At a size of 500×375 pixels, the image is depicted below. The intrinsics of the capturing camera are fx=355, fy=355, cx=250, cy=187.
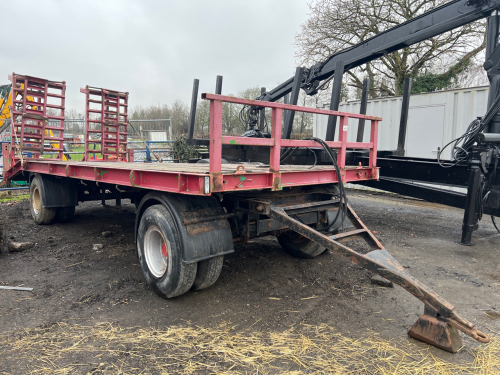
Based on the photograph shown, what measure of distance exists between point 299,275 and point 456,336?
1842 millimetres

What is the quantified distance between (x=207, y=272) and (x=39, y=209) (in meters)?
4.98

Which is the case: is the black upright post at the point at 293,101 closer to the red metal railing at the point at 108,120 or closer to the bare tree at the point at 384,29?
the red metal railing at the point at 108,120

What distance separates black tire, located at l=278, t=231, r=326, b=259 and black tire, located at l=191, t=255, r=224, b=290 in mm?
1378

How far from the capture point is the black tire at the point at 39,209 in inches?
261

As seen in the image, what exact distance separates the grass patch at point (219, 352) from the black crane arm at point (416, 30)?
4.58 m

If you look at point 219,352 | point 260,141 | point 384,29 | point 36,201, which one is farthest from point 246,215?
point 384,29

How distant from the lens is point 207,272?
3531 mm

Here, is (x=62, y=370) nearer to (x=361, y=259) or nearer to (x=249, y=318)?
(x=249, y=318)

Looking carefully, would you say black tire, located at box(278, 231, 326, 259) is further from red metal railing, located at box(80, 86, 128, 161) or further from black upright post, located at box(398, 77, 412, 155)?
red metal railing, located at box(80, 86, 128, 161)

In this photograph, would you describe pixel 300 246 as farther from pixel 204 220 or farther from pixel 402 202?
pixel 402 202

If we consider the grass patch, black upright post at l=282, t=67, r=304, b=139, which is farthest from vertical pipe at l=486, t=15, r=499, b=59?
the grass patch

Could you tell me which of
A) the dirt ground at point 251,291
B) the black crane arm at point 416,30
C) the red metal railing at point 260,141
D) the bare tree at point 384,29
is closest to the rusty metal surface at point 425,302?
the dirt ground at point 251,291

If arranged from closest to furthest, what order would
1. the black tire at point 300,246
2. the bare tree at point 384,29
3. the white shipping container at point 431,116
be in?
the black tire at point 300,246 → the white shipping container at point 431,116 → the bare tree at point 384,29

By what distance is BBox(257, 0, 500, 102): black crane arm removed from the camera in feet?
17.1
